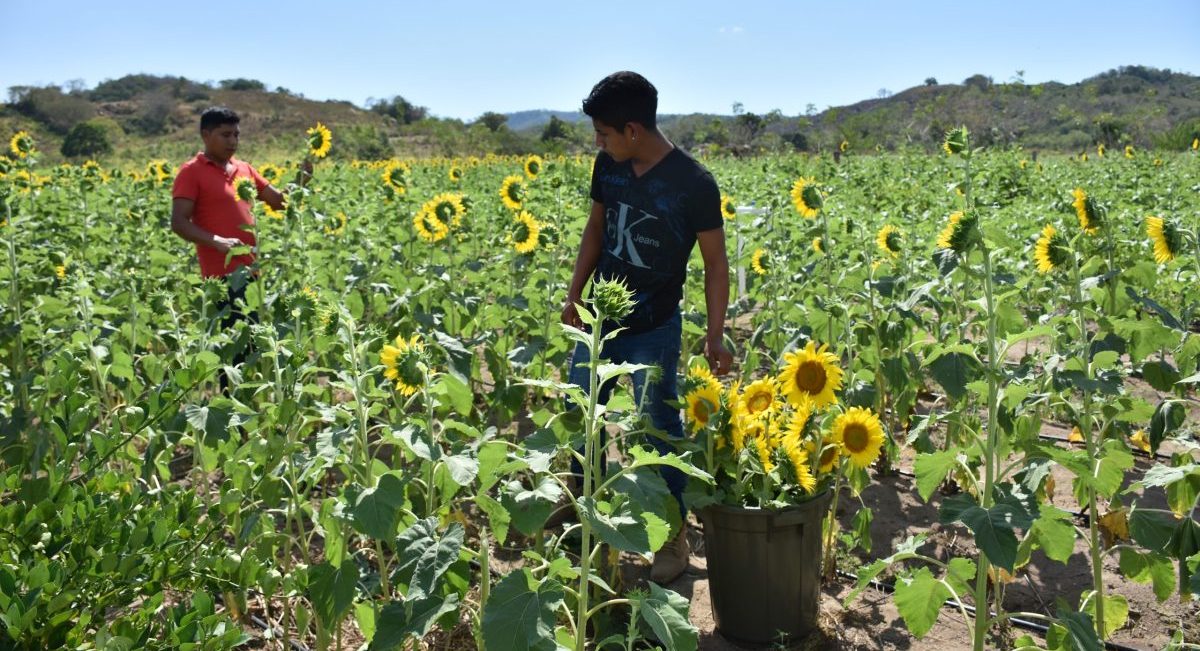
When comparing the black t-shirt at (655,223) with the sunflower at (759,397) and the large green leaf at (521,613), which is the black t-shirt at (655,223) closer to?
the sunflower at (759,397)

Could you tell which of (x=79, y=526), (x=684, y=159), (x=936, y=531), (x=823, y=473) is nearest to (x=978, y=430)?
(x=936, y=531)

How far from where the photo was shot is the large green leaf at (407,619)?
191cm

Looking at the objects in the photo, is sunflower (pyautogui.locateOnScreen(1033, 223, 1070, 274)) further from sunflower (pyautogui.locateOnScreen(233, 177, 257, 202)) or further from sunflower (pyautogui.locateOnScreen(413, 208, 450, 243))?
sunflower (pyautogui.locateOnScreen(233, 177, 257, 202))

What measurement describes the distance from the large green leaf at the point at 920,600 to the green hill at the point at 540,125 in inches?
645

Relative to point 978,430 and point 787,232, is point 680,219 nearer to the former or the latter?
point 978,430

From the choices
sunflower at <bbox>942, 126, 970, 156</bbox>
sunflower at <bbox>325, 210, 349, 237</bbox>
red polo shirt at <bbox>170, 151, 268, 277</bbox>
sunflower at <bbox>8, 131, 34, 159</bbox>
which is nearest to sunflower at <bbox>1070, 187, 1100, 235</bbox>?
sunflower at <bbox>942, 126, 970, 156</bbox>

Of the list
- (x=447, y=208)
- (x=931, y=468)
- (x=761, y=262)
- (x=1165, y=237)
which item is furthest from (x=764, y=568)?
(x=447, y=208)

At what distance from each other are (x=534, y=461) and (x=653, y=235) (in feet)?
4.51

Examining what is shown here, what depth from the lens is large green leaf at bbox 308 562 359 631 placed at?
2080 millimetres

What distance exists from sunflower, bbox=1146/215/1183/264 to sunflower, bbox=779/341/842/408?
3.35 feet

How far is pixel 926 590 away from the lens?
2.29 meters

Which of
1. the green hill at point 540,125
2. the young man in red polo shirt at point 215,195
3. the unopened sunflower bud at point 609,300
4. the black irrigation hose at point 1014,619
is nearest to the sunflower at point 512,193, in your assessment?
the young man in red polo shirt at point 215,195

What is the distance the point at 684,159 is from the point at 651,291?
1.50 feet

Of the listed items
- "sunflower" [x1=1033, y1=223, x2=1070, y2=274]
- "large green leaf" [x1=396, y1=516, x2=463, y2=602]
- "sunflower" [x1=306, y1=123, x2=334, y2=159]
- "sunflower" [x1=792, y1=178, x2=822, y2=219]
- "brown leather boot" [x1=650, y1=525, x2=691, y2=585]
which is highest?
"sunflower" [x1=306, y1=123, x2=334, y2=159]
